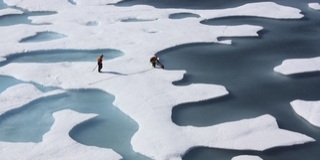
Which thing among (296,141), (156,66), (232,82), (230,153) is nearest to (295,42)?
(232,82)

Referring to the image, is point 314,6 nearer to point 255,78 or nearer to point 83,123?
point 255,78

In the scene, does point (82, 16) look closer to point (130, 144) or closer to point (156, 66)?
→ point (156, 66)

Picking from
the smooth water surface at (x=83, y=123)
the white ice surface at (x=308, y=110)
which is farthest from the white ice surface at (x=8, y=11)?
the white ice surface at (x=308, y=110)

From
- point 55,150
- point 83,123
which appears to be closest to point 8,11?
point 83,123

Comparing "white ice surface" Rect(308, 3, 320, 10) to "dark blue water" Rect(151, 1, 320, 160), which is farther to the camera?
"white ice surface" Rect(308, 3, 320, 10)

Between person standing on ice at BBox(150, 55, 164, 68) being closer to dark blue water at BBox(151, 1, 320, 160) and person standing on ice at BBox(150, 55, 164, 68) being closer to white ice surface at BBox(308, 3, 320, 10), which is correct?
dark blue water at BBox(151, 1, 320, 160)

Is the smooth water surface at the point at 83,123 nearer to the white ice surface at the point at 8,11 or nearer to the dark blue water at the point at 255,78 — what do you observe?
the dark blue water at the point at 255,78

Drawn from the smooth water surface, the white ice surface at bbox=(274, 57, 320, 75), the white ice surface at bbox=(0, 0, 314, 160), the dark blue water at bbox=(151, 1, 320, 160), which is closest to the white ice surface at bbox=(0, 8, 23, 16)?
the white ice surface at bbox=(0, 0, 314, 160)
